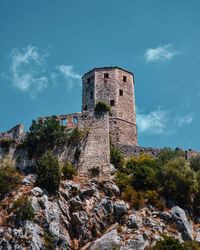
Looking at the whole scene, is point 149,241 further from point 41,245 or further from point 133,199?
point 41,245

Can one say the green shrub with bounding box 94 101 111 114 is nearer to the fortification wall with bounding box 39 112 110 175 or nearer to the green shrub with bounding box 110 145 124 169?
the fortification wall with bounding box 39 112 110 175

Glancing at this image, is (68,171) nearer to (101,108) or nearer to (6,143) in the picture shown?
(6,143)

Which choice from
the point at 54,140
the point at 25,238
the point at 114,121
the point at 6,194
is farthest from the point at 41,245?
the point at 114,121

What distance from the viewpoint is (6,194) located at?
41594 mm

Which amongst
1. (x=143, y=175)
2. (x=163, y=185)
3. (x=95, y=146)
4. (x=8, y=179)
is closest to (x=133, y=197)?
(x=143, y=175)

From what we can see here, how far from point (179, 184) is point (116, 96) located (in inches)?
514

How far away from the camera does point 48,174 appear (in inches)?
1647

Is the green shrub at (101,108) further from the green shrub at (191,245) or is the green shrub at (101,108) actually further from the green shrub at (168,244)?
the green shrub at (191,245)

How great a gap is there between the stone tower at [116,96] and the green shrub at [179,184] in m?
8.22

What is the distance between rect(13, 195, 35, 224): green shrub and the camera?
38612 millimetres

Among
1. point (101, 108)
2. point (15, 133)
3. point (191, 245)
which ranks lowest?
point (191, 245)

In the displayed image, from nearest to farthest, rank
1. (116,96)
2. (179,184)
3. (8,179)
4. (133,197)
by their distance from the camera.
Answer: (133,197) < (8,179) < (179,184) < (116,96)

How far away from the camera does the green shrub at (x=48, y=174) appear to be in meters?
41.7

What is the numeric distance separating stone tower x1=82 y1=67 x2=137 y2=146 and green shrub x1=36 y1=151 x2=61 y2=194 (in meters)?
9.61
